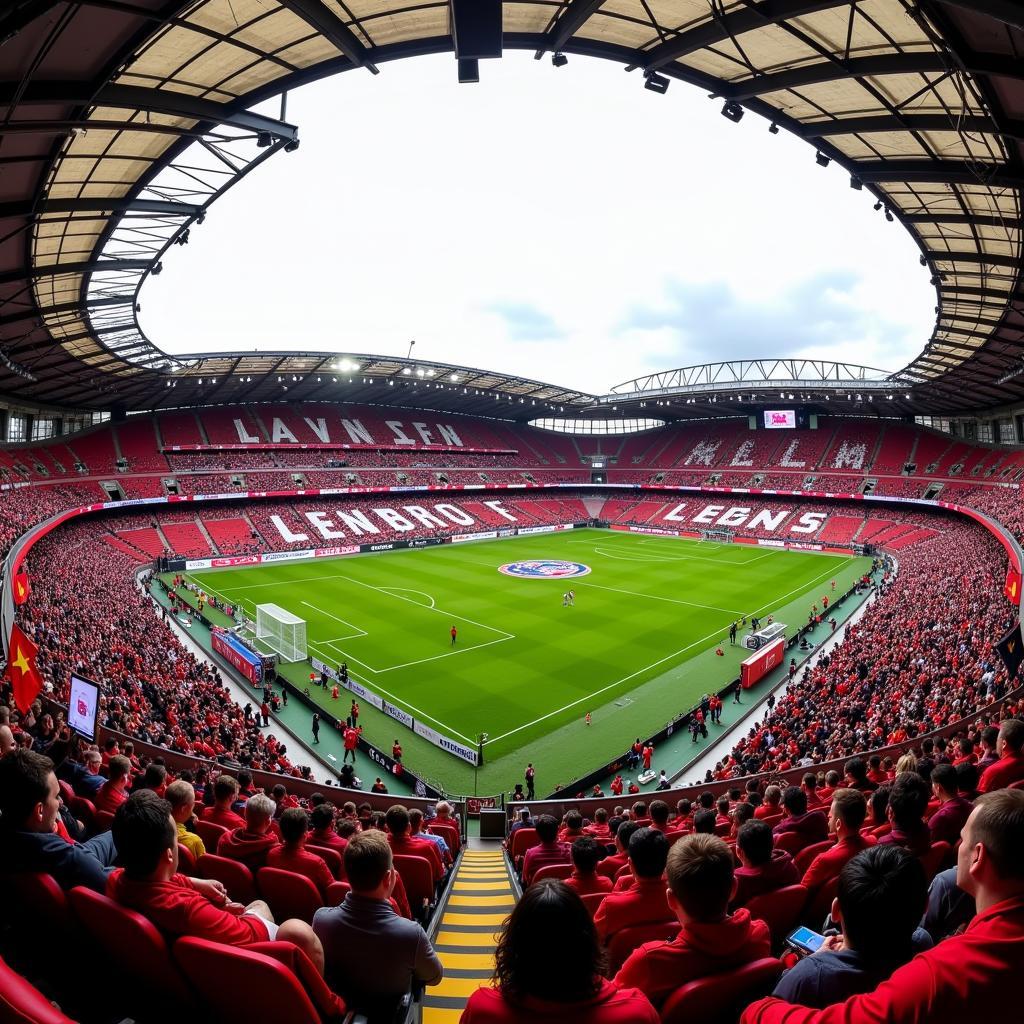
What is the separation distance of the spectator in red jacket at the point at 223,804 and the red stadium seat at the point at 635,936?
4628 millimetres

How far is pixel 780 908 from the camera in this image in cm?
424

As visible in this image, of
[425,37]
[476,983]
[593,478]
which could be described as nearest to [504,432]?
[593,478]

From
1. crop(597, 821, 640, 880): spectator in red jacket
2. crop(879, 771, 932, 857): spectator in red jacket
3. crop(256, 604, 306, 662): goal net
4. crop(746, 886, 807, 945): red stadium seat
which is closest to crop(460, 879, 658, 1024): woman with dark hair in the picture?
crop(746, 886, 807, 945): red stadium seat

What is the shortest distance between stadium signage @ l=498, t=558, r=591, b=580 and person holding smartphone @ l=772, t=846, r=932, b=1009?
41.6 metres

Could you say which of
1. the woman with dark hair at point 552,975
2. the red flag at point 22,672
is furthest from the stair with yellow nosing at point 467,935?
the red flag at point 22,672

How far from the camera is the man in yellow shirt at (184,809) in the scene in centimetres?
527

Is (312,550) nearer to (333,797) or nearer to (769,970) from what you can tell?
(333,797)

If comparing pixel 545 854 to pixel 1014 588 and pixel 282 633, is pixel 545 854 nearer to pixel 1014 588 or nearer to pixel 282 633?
pixel 1014 588

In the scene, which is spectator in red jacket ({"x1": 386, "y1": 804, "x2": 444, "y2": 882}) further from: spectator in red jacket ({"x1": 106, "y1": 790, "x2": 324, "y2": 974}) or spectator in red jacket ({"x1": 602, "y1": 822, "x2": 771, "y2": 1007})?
spectator in red jacket ({"x1": 602, "y1": 822, "x2": 771, "y2": 1007})

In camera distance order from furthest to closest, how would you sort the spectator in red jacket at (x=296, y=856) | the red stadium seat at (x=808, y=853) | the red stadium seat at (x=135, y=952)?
the red stadium seat at (x=808, y=853) < the spectator in red jacket at (x=296, y=856) < the red stadium seat at (x=135, y=952)

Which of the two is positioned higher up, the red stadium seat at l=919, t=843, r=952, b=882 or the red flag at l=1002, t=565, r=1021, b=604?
the red stadium seat at l=919, t=843, r=952, b=882

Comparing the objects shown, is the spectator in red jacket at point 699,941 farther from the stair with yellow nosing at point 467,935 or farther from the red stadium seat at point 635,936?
the stair with yellow nosing at point 467,935

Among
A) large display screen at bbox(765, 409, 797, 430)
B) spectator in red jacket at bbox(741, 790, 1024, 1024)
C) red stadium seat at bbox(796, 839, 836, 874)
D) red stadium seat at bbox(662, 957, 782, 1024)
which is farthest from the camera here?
large display screen at bbox(765, 409, 797, 430)

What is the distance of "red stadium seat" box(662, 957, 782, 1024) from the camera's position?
2.56 m
